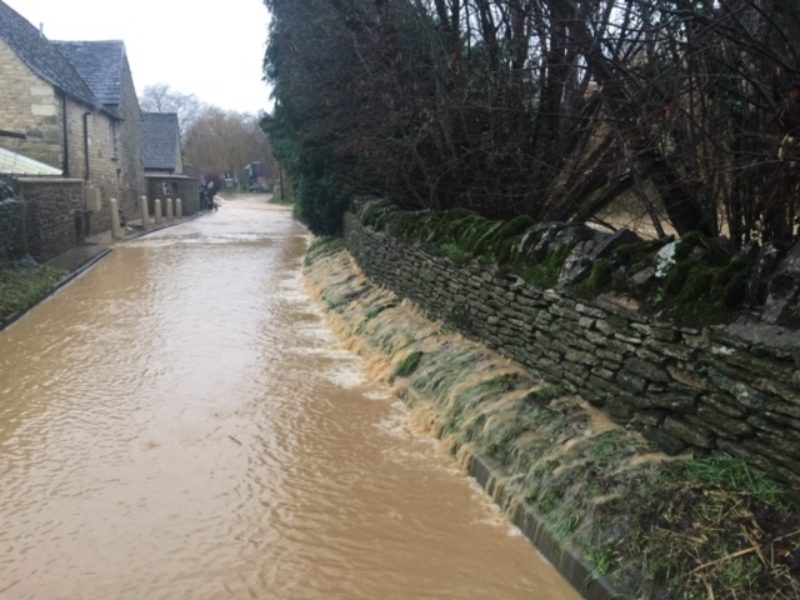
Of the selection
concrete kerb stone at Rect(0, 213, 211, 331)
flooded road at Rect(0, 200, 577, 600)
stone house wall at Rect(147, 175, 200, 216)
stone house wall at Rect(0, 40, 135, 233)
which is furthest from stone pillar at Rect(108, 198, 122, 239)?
flooded road at Rect(0, 200, 577, 600)

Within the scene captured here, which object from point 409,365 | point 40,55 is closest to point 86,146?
point 40,55

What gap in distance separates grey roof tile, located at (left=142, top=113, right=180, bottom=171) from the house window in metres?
14.4

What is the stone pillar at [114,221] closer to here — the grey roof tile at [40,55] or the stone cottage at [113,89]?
the stone cottage at [113,89]

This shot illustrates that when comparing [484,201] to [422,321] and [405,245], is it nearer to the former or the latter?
[405,245]

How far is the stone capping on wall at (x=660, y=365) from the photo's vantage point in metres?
3.86

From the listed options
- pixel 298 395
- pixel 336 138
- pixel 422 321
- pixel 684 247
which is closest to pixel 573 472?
pixel 684 247

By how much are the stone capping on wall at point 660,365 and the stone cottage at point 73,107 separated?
60.0 feet

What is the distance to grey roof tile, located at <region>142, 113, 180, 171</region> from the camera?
47.1m

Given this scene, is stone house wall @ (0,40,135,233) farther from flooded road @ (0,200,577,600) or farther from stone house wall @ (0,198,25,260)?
flooded road @ (0,200,577,600)

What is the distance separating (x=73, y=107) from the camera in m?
26.0

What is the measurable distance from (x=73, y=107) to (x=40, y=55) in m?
2.09

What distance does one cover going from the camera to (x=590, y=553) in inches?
168

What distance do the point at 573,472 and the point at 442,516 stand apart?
3.63ft

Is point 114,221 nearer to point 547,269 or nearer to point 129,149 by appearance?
point 129,149
